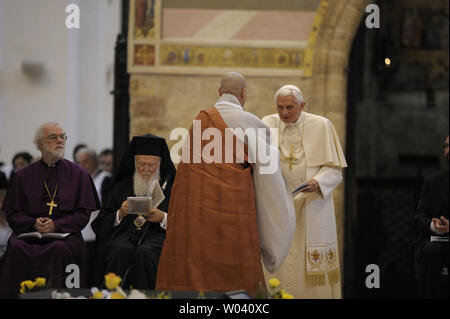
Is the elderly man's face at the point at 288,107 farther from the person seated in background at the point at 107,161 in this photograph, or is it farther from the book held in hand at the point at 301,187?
the person seated in background at the point at 107,161

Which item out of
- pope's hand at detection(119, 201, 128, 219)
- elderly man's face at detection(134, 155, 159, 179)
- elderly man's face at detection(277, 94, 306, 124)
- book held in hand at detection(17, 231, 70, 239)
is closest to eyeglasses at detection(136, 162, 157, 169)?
elderly man's face at detection(134, 155, 159, 179)

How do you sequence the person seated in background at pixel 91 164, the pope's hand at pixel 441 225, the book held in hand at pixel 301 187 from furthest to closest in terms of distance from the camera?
1. the person seated in background at pixel 91 164
2. the pope's hand at pixel 441 225
3. the book held in hand at pixel 301 187

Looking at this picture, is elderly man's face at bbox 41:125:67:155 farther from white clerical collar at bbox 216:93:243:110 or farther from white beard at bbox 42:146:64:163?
white clerical collar at bbox 216:93:243:110

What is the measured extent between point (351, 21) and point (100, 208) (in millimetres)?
4149

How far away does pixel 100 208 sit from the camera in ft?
22.6

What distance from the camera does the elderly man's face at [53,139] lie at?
21.9ft

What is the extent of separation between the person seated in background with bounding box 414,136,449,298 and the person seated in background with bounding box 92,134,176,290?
239cm

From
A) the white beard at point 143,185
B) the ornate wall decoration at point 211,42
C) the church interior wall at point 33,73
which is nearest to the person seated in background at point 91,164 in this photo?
the ornate wall decoration at point 211,42

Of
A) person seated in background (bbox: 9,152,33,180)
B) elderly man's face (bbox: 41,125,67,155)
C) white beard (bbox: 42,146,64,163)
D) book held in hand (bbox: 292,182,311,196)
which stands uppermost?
elderly man's face (bbox: 41,125,67,155)

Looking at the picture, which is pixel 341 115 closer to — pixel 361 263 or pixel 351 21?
pixel 351 21

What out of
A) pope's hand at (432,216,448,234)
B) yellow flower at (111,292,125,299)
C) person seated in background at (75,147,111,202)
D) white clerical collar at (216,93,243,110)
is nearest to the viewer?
yellow flower at (111,292,125,299)

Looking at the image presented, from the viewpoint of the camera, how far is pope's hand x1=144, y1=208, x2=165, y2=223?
646 cm

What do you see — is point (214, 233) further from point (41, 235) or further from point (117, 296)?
point (41, 235)
